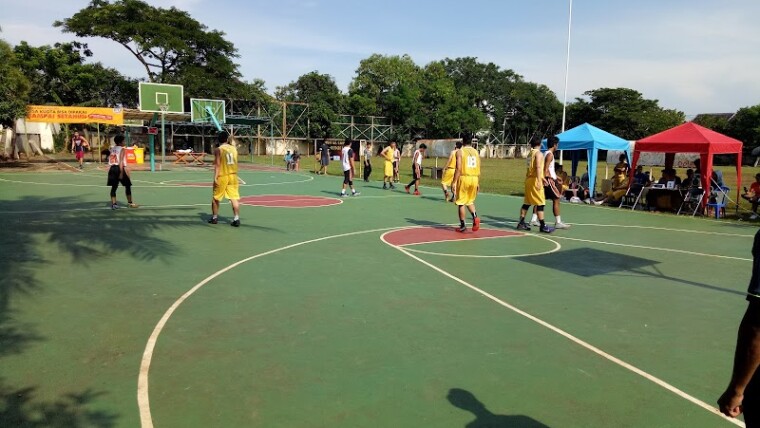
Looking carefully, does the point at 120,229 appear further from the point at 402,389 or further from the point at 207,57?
the point at 207,57

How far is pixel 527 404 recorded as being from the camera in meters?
4.08

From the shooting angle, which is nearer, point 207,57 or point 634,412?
point 634,412

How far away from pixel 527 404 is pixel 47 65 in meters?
53.2

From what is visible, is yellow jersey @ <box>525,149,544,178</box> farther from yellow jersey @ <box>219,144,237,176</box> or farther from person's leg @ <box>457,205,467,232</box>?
yellow jersey @ <box>219,144,237,176</box>

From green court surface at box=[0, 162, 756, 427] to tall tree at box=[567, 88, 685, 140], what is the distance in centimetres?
6444

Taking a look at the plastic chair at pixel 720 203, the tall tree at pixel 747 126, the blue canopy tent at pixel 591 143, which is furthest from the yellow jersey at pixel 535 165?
the tall tree at pixel 747 126

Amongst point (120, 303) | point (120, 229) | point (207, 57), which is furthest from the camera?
point (207, 57)

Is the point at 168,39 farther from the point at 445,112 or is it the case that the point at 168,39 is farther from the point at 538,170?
the point at 538,170

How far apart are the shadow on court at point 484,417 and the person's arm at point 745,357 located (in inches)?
60.6

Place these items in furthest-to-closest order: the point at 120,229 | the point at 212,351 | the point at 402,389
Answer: the point at 120,229
the point at 212,351
the point at 402,389

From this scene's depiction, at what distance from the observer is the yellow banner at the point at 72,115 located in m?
31.1

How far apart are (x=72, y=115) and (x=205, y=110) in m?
8.74

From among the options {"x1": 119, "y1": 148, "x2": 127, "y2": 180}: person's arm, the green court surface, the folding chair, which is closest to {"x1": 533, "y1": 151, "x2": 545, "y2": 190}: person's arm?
the green court surface

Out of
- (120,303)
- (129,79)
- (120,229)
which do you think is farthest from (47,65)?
(120,303)
